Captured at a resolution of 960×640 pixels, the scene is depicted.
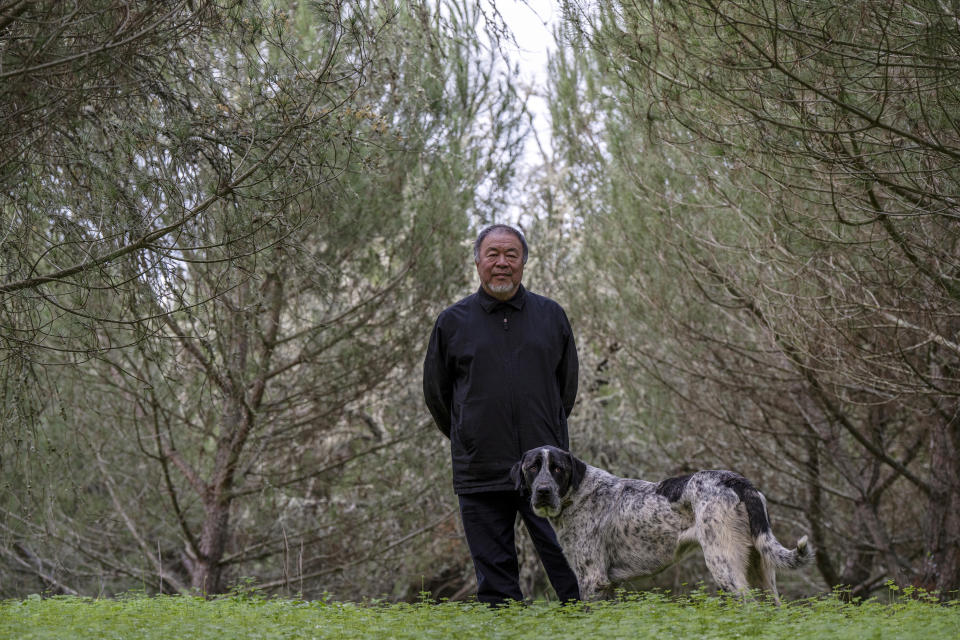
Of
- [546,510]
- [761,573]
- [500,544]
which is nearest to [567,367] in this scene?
[546,510]

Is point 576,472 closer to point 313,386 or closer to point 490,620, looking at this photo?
point 490,620

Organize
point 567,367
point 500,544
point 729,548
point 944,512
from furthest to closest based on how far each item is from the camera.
→ point 944,512 → point 567,367 → point 500,544 → point 729,548

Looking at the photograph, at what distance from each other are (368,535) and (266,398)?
77.6 inches

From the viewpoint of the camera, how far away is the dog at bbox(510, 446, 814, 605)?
4590mm

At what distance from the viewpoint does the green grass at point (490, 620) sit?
392cm

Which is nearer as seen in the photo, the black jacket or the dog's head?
the dog's head

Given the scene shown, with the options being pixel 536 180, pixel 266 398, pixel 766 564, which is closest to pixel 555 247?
pixel 536 180

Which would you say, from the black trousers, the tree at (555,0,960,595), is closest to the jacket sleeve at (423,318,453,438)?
the black trousers

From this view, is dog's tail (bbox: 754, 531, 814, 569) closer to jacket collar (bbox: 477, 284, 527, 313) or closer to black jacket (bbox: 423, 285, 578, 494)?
black jacket (bbox: 423, 285, 578, 494)

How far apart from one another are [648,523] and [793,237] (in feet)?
8.88

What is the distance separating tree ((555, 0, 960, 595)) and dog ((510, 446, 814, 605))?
1.59 m

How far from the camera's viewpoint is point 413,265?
9359 millimetres

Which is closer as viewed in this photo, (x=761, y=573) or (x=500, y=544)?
(x=761, y=573)

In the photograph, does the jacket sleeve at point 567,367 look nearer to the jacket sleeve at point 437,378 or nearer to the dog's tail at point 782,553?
the jacket sleeve at point 437,378
